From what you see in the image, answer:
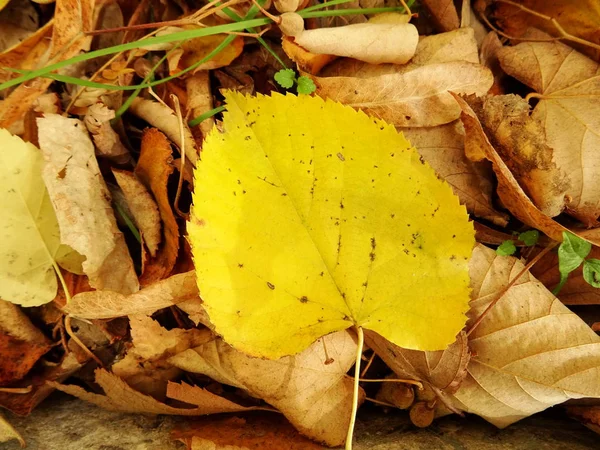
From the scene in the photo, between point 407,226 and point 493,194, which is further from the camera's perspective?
point 493,194

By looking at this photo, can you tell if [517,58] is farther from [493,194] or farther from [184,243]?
[184,243]

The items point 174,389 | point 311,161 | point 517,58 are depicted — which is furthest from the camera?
point 517,58

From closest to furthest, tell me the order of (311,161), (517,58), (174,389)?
(311,161), (174,389), (517,58)

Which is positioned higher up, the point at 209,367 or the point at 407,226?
the point at 407,226

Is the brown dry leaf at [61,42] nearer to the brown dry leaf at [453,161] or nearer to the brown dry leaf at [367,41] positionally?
the brown dry leaf at [367,41]

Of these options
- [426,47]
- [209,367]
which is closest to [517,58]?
[426,47]

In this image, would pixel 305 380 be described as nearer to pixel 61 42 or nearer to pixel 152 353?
pixel 152 353

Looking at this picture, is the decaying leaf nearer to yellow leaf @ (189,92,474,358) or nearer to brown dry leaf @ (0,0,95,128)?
brown dry leaf @ (0,0,95,128)

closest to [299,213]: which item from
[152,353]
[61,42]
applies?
[152,353]
